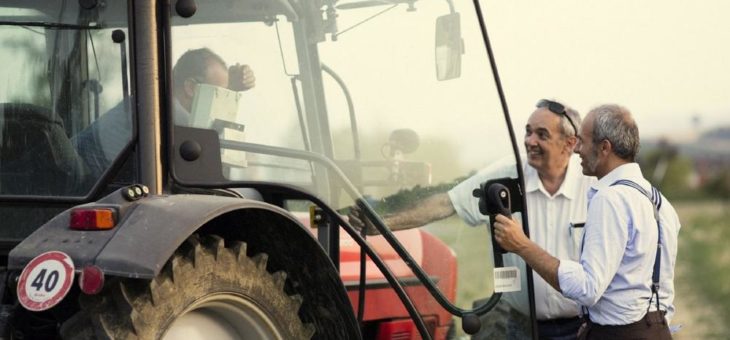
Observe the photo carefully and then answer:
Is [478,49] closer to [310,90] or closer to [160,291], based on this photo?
[310,90]

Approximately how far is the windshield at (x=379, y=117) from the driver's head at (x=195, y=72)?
0.01m

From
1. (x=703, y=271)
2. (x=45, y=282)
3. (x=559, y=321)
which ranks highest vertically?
(x=45, y=282)

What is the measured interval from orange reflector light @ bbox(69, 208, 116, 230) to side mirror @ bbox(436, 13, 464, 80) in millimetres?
1658

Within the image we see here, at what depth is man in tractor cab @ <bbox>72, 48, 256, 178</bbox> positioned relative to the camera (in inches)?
159

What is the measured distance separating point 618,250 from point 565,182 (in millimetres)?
728

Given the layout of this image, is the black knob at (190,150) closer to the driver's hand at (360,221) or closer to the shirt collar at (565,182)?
the driver's hand at (360,221)

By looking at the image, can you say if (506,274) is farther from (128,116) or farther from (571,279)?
(128,116)

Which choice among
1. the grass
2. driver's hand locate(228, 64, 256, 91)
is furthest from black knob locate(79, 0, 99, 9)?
the grass

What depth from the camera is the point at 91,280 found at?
3.50m

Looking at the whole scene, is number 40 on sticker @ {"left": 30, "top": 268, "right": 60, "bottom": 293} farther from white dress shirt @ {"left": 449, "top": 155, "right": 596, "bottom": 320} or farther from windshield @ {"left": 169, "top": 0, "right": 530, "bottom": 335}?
white dress shirt @ {"left": 449, "top": 155, "right": 596, "bottom": 320}

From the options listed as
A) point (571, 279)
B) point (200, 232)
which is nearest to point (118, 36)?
point (200, 232)

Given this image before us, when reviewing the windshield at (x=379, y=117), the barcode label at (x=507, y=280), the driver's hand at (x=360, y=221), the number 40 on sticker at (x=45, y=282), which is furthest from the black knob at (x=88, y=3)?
the barcode label at (x=507, y=280)

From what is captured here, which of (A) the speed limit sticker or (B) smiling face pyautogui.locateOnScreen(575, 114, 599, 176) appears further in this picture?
(B) smiling face pyautogui.locateOnScreen(575, 114, 599, 176)

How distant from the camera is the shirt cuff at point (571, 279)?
486 centimetres
